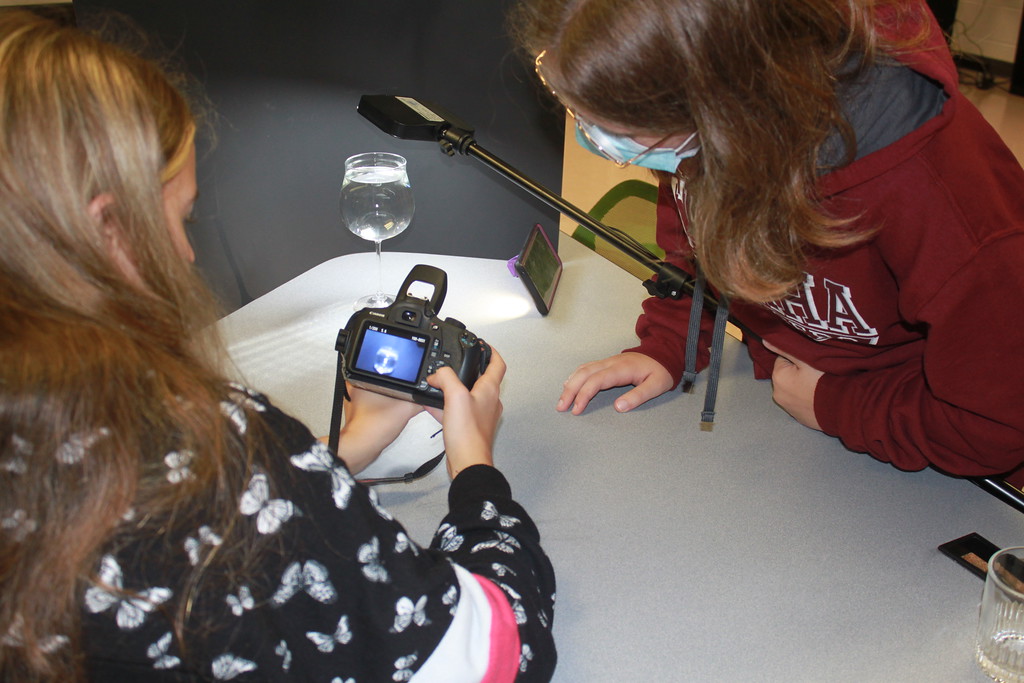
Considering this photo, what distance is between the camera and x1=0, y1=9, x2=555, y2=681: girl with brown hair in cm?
47

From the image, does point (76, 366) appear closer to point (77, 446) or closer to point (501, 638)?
point (77, 446)

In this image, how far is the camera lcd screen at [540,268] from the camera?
1.23m

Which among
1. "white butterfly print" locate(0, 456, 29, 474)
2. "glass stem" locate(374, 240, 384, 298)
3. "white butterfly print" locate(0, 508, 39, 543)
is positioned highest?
"white butterfly print" locate(0, 456, 29, 474)

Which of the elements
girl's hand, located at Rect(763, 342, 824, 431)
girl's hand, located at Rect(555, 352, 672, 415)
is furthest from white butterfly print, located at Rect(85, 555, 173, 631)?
girl's hand, located at Rect(763, 342, 824, 431)

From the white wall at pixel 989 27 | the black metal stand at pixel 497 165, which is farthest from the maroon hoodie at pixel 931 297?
the white wall at pixel 989 27

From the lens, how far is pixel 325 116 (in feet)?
4.12

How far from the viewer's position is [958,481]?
91cm

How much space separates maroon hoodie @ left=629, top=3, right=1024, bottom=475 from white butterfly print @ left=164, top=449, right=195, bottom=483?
0.59 m

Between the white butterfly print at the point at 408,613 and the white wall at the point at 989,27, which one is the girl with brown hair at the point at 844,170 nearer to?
the white butterfly print at the point at 408,613

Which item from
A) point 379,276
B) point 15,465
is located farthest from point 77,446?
point 379,276

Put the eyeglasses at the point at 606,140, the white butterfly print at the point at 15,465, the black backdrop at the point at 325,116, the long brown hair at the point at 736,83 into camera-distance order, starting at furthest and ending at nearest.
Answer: the black backdrop at the point at 325,116 → the eyeglasses at the point at 606,140 → the long brown hair at the point at 736,83 → the white butterfly print at the point at 15,465

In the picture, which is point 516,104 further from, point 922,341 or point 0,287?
point 0,287

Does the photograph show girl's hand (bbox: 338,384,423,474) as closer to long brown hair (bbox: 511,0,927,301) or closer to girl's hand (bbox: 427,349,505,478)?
girl's hand (bbox: 427,349,505,478)

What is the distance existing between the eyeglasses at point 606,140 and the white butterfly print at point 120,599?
514mm
